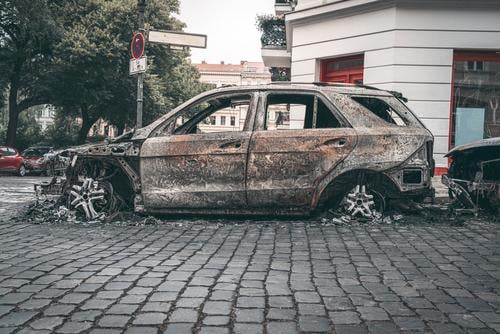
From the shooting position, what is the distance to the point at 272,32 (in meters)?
20.0

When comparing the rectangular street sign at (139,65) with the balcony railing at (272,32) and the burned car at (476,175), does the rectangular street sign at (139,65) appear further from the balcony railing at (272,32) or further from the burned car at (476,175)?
the balcony railing at (272,32)

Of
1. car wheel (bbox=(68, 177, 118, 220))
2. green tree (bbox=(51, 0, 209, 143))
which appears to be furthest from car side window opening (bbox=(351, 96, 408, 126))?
green tree (bbox=(51, 0, 209, 143))

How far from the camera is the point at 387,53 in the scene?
39.3 feet

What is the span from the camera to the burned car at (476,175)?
6914 millimetres

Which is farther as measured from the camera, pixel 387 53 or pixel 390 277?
pixel 387 53

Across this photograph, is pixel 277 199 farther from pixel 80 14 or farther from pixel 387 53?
pixel 80 14

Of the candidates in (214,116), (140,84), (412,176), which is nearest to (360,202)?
(412,176)

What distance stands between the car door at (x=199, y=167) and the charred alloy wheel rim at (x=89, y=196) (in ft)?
2.11

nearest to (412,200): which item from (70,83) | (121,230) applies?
(121,230)

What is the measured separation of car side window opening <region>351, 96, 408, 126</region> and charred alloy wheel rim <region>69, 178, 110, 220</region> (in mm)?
3531

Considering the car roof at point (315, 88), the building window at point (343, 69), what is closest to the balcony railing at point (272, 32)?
the building window at point (343, 69)

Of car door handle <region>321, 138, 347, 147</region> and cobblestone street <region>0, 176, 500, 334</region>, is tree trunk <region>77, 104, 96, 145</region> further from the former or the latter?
car door handle <region>321, 138, 347, 147</region>

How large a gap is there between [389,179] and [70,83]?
2641cm

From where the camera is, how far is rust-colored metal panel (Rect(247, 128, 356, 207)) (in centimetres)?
646
